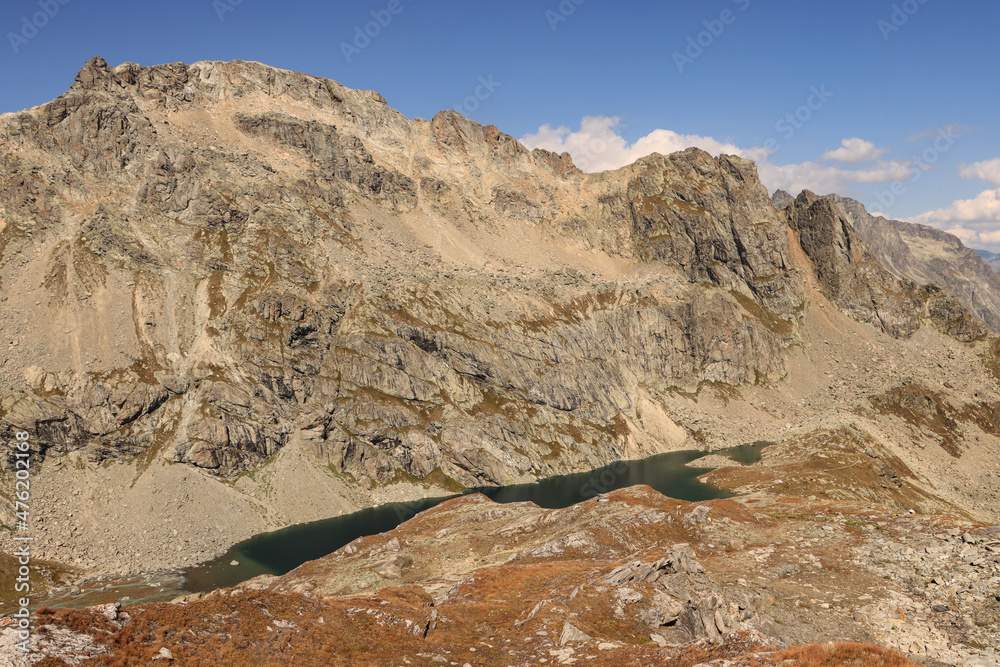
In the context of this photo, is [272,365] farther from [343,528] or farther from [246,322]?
[343,528]

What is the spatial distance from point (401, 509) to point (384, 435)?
2203 cm

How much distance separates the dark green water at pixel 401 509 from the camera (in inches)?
3506

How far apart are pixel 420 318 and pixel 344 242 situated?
3924cm

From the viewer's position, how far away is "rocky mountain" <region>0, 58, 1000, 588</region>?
10919cm

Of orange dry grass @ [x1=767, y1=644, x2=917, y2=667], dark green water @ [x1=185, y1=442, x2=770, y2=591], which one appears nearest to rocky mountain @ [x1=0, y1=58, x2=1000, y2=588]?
dark green water @ [x1=185, y1=442, x2=770, y2=591]

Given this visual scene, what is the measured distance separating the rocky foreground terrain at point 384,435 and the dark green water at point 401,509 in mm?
5507

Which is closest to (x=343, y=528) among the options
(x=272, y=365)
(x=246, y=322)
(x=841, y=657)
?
(x=272, y=365)

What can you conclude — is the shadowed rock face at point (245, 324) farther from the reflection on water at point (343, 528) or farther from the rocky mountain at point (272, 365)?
the reflection on water at point (343, 528)

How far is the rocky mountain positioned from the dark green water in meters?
5.44

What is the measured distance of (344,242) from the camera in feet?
572

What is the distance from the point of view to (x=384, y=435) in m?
136

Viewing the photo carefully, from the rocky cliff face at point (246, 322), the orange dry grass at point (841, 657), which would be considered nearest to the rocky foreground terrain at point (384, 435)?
the orange dry grass at point (841, 657)

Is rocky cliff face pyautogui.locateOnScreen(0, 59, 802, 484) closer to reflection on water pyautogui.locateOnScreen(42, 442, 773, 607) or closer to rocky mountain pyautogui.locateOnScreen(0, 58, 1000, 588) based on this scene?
rocky mountain pyautogui.locateOnScreen(0, 58, 1000, 588)

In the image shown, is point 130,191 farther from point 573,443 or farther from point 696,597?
point 696,597
